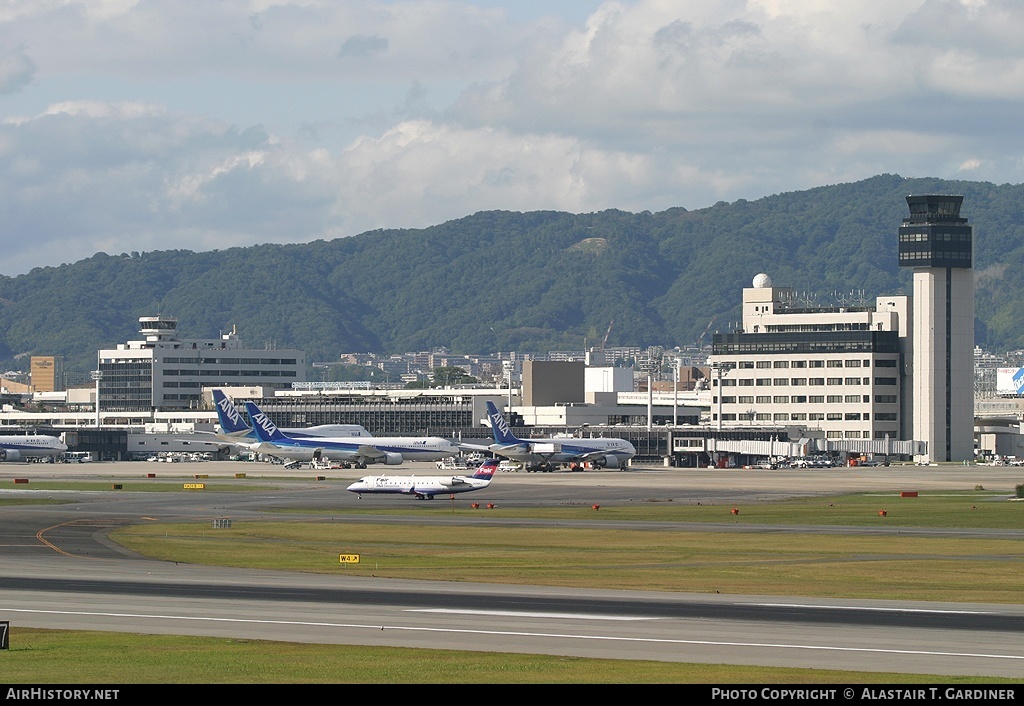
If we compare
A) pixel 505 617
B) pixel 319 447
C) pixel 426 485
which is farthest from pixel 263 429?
pixel 505 617

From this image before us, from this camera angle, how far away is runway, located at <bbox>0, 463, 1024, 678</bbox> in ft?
131

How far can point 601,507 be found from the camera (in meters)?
114

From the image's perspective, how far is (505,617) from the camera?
4731 centimetres

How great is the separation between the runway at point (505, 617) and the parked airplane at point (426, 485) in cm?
5296

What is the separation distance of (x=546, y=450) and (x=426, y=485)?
6888cm

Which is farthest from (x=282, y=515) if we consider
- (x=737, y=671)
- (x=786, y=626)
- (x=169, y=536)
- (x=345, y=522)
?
(x=737, y=671)

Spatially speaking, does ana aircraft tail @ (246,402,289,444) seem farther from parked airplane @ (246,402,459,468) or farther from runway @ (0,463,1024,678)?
runway @ (0,463,1024,678)

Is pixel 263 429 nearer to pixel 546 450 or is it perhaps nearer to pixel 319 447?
pixel 319 447

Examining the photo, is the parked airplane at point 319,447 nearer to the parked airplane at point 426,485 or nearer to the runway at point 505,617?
the parked airplane at point 426,485

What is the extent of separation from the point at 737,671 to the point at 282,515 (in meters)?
70.7

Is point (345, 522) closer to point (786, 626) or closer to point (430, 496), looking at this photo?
point (430, 496)

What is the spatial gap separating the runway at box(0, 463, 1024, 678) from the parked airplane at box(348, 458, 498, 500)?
52964 millimetres

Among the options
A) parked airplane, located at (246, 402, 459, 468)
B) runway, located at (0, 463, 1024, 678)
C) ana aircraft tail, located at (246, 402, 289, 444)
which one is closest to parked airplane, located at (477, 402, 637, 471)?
parked airplane, located at (246, 402, 459, 468)

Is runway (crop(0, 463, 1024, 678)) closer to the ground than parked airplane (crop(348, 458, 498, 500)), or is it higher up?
higher up
